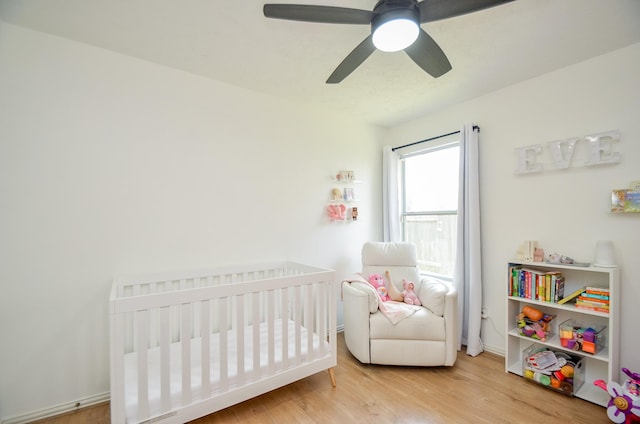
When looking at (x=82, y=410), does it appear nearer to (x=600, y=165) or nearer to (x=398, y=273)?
(x=398, y=273)

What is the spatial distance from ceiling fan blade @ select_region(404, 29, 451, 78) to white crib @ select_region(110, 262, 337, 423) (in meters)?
1.57

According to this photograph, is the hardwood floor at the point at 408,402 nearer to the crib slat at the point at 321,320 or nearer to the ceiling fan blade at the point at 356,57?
the crib slat at the point at 321,320

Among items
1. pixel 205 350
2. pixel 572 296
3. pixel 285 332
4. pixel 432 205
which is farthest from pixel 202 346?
pixel 432 205

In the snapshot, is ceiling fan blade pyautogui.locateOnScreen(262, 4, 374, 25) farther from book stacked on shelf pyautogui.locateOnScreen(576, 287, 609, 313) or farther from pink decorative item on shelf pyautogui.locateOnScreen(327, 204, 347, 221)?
book stacked on shelf pyautogui.locateOnScreen(576, 287, 609, 313)

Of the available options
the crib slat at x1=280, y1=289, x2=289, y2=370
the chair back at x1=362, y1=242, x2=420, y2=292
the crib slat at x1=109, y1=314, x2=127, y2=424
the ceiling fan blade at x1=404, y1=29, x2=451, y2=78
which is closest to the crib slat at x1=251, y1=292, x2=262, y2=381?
the crib slat at x1=280, y1=289, x2=289, y2=370

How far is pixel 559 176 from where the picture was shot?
2291mm

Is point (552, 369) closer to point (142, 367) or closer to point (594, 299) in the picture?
point (594, 299)

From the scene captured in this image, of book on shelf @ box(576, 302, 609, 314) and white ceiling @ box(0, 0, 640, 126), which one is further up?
white ceiling @ box(0, 0, 640, 126)

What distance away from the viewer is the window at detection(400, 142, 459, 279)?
10.1ft

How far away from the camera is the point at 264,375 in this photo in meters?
1.86

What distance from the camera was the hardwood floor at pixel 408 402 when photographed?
1.76 meters

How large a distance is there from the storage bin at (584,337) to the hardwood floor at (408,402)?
0.36m

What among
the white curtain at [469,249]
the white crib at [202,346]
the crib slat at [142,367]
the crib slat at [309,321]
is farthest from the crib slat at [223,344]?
the white curtain at [469,249]

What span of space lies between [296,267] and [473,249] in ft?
5.56
